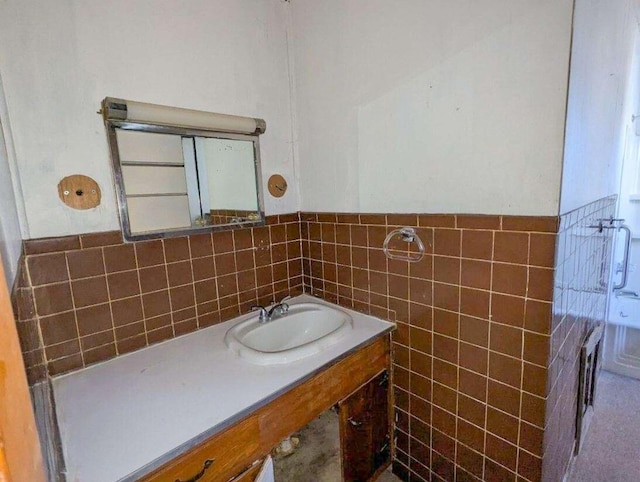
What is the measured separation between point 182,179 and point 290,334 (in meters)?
0.83

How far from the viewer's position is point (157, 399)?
36.1 inches

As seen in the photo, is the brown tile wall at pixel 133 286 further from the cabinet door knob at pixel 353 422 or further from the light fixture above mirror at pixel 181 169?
the cabinet door knob at pixel 353 422

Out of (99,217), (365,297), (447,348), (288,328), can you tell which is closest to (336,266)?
(365,297)

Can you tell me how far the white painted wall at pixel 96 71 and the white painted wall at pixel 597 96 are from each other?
48.1 inches

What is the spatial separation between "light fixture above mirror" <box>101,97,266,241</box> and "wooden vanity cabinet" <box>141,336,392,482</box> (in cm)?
74

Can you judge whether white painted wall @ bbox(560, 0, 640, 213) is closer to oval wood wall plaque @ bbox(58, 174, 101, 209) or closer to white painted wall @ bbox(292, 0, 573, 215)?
Result: white painted wall @ bbox(292, 0, 573, 215)

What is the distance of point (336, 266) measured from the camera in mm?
1551

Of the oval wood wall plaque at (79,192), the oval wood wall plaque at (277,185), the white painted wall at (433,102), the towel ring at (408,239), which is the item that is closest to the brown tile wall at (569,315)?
the white painted wall at (433,102)

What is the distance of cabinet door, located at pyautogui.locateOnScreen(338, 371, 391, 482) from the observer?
1194 mm

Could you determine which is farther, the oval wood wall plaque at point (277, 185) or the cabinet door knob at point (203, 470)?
the oval wood wall plaque at point (277, 185)

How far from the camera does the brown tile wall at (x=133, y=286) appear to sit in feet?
3.27

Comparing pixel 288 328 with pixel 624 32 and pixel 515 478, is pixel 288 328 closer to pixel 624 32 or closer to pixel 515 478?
pixel 515 478

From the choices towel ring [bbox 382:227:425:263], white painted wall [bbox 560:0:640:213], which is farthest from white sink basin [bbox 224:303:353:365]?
white painted wall [bbox 560:0:640:213]

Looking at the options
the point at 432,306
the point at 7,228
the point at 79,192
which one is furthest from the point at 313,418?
the point at 79,192
